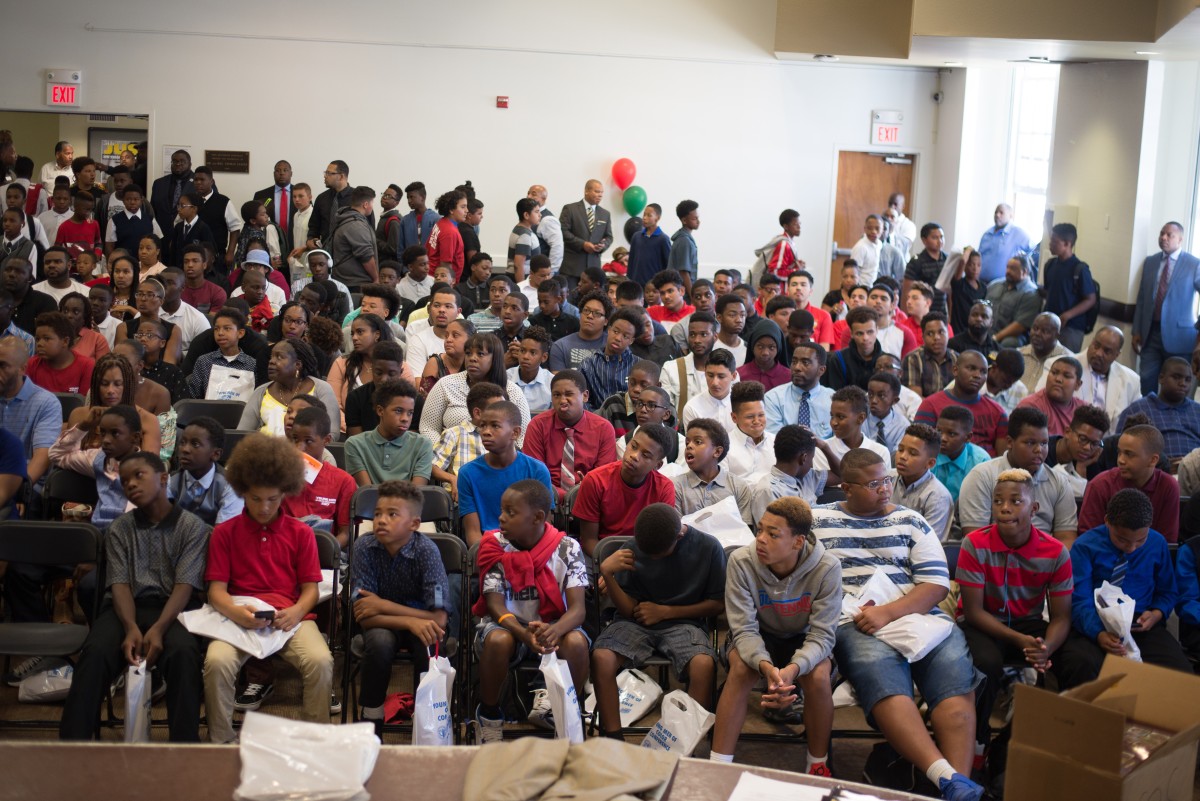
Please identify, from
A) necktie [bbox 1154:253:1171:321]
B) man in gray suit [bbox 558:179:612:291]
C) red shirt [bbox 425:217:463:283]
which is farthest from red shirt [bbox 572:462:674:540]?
man in gray suit [bbox 558:179:612:291]

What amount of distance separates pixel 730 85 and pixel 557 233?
136 inches

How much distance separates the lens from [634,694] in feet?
15.3

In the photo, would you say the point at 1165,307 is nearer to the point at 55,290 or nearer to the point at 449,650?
the point at 449,650

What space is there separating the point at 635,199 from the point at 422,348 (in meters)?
6.93

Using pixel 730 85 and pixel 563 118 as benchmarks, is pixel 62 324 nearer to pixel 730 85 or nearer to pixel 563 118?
pixel 563 118

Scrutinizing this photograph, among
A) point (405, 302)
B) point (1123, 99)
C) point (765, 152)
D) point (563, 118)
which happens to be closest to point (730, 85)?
point (765, 152)

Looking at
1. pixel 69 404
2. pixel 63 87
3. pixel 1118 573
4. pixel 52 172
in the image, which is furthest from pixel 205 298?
pixel 1118 573

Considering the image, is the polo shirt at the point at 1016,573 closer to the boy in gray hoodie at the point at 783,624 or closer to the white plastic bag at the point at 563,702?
the boy in gray hoodie at the point at 783,624

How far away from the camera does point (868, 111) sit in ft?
48.1

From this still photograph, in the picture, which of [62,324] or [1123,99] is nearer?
[62,324]

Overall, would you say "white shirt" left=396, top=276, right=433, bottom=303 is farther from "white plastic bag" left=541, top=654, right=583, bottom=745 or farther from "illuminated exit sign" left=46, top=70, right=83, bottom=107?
"white plastic bag" left=541, top=654, right=583, bottom=745

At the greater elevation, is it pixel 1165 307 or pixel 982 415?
pixel 1165 307

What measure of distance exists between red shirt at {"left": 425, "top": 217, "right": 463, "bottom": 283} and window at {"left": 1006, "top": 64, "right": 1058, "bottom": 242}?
607 cm

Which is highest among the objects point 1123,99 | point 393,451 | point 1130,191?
point 1123,99
